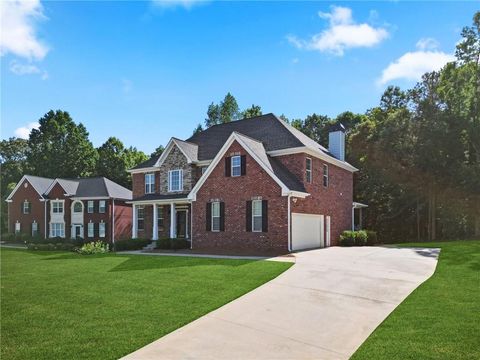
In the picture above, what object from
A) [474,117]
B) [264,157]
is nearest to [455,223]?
[474,117]

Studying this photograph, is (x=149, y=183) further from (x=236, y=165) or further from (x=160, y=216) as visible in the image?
(x=236, y=165)

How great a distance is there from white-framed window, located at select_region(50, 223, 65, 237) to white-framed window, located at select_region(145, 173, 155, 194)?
55.5 feet

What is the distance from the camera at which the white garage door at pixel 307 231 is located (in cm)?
2147

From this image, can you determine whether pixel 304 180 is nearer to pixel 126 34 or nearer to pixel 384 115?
pixel 126 34

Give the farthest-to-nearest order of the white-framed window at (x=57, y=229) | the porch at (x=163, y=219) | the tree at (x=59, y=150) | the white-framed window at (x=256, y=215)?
the tree at (x=59, y=150) < the white-framed window at (x=57, y=229) < the porch at (x=163, y=219) < the white-framed window at (x=256, y=215)

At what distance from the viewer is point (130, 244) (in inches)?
1005

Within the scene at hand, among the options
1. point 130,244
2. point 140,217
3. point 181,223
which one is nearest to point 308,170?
point 181,223

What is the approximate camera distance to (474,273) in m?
12.5

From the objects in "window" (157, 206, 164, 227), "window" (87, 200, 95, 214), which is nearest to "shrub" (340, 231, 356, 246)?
"window" (157, 206, 164, 227)

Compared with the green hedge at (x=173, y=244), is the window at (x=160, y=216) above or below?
above

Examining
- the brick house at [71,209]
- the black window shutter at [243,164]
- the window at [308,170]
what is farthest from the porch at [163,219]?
the brick house at [71,209]

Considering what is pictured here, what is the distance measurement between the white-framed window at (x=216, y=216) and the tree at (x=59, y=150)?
144ft

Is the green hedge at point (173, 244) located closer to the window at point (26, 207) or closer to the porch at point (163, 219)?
the porch at point (163, 219)

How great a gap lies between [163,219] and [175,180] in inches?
126
